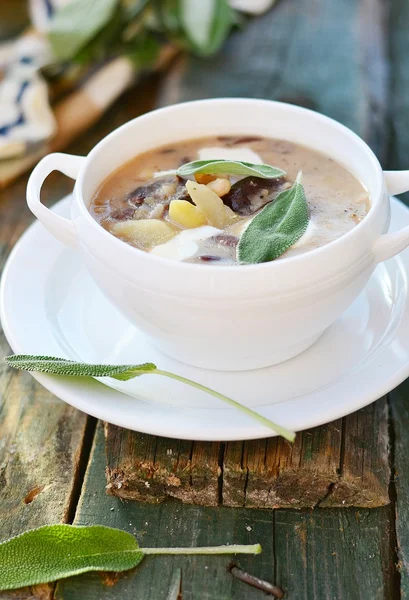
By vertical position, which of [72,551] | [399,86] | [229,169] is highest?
[229,169]

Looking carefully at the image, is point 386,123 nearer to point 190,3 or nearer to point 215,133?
point 190,3

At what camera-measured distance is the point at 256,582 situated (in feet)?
4.65

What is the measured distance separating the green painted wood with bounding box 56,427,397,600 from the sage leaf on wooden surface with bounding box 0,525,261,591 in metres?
0.02

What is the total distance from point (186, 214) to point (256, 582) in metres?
0.71

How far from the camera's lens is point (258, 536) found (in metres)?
1.51

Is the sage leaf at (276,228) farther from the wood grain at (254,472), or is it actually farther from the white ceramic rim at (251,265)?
the wood grain at (254,472)

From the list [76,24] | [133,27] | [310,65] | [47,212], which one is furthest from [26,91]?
[47,212]

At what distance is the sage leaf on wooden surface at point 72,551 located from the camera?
142cm

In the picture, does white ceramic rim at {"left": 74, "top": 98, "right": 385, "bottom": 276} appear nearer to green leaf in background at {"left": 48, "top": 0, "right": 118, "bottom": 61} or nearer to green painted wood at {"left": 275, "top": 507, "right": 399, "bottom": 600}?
green painted wood at {"left": 275, "top": 507, "right": 399, "bottom": 600}

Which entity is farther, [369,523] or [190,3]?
[190,3]

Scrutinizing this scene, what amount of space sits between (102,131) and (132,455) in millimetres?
1601

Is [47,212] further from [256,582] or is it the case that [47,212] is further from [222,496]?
[256,582]

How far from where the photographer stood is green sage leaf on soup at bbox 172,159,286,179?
5.36ft

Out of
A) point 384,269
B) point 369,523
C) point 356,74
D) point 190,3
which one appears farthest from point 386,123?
point 369,523
